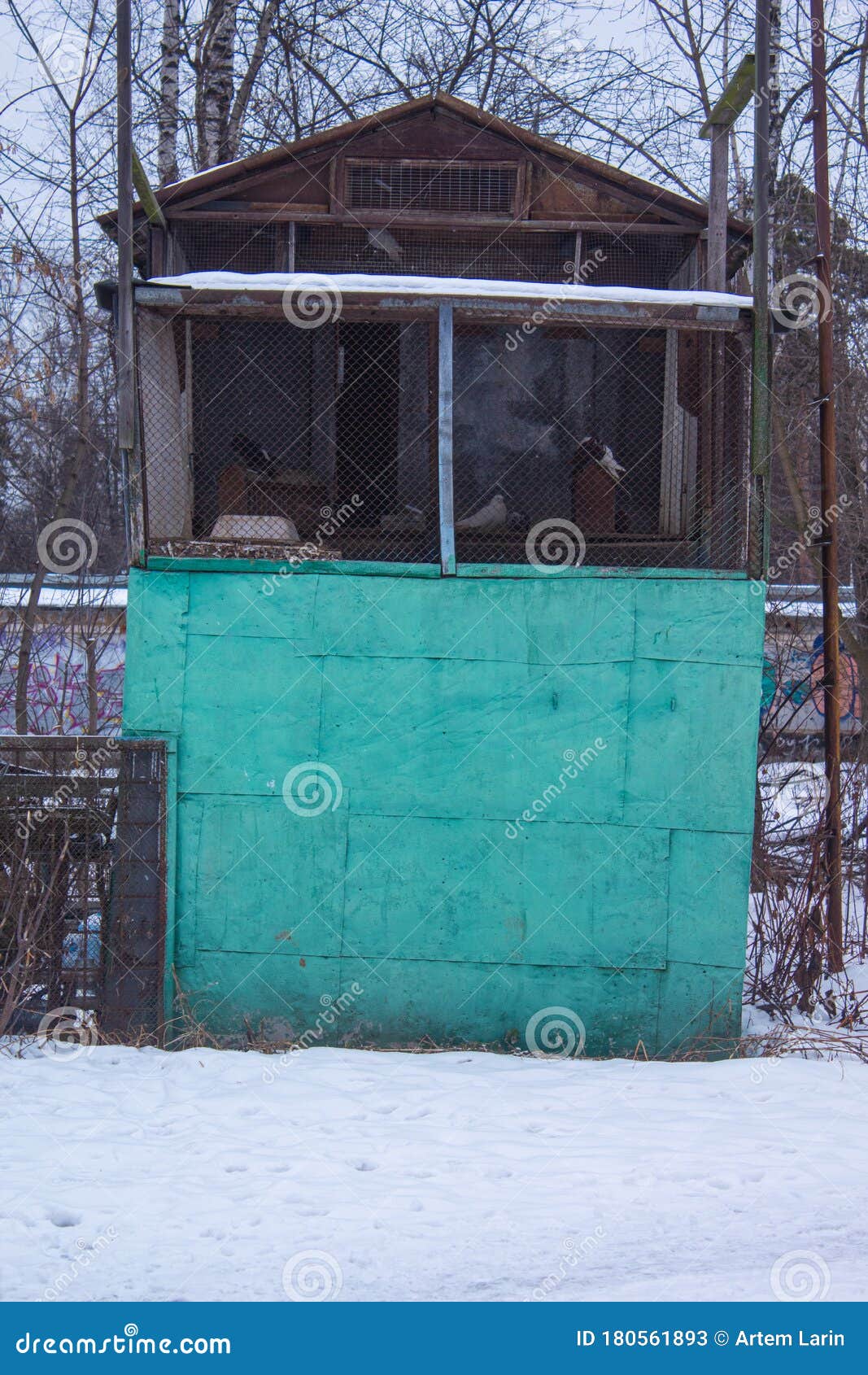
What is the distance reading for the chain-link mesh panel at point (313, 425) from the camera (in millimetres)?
7719

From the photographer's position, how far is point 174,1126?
4941 millimetres

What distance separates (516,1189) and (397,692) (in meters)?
2.77

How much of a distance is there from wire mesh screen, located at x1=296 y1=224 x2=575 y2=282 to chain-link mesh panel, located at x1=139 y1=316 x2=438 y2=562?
44 centimetres

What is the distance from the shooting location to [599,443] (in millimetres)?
7941

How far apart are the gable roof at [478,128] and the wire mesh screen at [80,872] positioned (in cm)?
400

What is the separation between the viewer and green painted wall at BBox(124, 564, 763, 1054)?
632 cm

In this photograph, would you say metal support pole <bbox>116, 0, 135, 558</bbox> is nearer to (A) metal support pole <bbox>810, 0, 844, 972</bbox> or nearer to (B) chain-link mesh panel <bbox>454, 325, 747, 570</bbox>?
(B) chain-link mesh panel <bbox>454, 325, 747, 570</bbox>

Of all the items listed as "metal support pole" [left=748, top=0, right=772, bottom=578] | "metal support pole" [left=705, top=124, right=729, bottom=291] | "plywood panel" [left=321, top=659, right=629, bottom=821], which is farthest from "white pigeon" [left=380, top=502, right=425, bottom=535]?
"metal support pole" [left=705, top=124, right=729, bottom=291]

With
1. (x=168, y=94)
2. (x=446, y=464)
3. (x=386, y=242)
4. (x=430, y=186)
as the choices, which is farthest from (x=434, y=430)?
(x=168, y=94)

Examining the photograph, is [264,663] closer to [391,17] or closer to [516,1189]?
[516,1189]

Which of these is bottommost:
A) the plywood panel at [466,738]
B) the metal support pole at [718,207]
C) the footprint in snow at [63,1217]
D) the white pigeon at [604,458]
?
the footprint in snow at [63,1217]

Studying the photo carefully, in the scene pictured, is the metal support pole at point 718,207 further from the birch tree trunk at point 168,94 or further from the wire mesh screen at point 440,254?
the birch tree trunk at point 168,94

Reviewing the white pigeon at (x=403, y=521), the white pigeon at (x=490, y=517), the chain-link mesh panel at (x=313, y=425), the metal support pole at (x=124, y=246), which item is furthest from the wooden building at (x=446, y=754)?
the white pigeon at (x=490, y=517)
